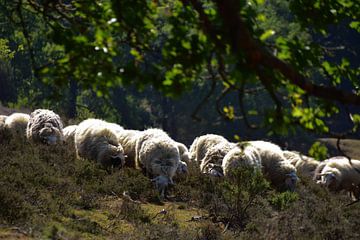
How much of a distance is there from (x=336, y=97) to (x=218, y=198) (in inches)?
385

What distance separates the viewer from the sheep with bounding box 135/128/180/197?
15.0m

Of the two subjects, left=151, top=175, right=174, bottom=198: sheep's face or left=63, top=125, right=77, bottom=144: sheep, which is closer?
left=151, top=175, right=174, bottom=198: sheep's face

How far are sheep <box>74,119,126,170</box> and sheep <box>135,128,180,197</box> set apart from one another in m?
0.63

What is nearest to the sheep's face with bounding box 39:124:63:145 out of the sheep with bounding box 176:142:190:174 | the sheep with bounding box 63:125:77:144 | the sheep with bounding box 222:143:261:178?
the sheep with bounding box 63:125:77:144

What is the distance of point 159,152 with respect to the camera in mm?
15469

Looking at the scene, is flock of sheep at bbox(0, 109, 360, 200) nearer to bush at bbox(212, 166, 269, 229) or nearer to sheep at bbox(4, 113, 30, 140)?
sheep at bbox(4, 113, 30, 140)

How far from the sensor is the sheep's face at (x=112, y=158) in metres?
16.1

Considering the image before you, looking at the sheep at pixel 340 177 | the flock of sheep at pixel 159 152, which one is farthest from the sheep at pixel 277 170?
the sheep at pixel 340 177

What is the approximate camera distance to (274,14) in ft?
188

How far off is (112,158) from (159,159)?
1466mm

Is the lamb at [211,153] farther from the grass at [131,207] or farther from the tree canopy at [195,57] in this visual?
the tree canopy at [195,57]

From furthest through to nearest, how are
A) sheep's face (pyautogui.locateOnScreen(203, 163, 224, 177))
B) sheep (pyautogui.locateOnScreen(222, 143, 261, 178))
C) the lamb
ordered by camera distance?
the lamb
sheep's face (pyautogui.locateOnScreen(203, 163, 224, 177))
sheep (pyautogui.locateOnScreen(222, 143, 261, 178))

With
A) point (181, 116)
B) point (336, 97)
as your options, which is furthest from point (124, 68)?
point (181, 116)

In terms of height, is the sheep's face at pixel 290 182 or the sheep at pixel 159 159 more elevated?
the sheep at pixel 159 159
